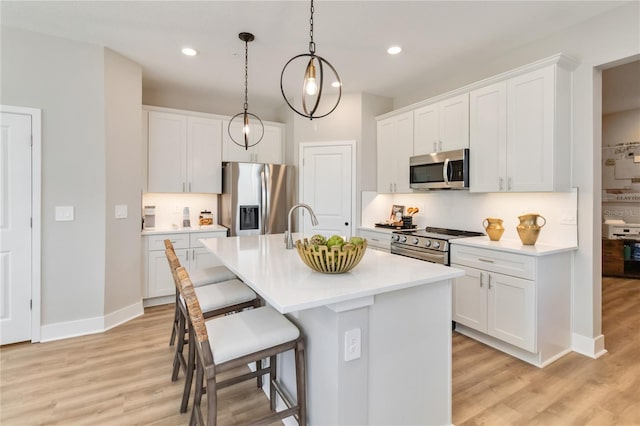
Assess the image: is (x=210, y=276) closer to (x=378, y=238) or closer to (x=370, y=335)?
(x=370, y=335)

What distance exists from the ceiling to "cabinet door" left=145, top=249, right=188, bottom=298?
2.22 meters

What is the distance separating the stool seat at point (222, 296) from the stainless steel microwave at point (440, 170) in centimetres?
239

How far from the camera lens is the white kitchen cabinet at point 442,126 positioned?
3.34 m

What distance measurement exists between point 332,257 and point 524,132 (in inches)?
91.5

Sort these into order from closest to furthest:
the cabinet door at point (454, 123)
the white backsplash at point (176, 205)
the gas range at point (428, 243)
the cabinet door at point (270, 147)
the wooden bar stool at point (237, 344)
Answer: the wooden bar stool at point (237, 344)
the gas range at point (428, 243)
the cabinet door at point (454, 123)
the white backsplash at point (176, 205)
the cabinet door at point (270, 147)

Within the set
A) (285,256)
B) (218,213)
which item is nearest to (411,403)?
(285,256)

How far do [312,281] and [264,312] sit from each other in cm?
45

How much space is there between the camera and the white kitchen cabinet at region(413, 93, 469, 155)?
3340 millimetres

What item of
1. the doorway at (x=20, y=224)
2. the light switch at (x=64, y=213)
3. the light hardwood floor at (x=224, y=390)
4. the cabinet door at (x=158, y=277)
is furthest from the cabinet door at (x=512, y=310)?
the doorway at (x=20, y=224)

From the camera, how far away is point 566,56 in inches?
104

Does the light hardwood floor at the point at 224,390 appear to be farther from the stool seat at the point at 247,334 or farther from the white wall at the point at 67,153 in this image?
the stool seat at the point at 247,334

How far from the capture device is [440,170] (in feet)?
11.7

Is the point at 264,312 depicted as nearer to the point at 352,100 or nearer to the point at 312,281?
the point at 312,281

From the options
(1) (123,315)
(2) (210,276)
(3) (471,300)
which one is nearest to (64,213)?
(1) (123,315)
